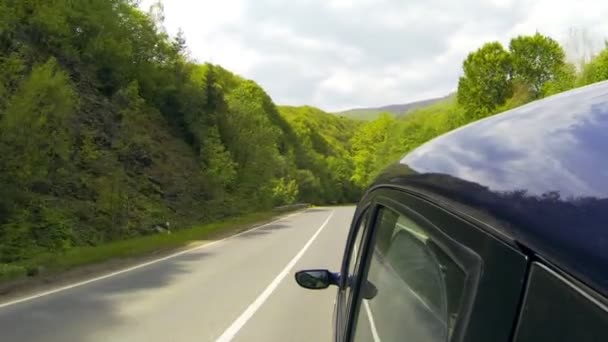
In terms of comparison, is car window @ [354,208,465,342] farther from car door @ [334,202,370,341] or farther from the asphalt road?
the asphalt road

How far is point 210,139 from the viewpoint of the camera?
2025 inches

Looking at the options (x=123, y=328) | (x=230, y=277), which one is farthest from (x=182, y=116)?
(x=123, y=328)

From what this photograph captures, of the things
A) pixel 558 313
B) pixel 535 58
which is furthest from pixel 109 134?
pixel 558 313

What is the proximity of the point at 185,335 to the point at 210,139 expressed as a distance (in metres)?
43.9

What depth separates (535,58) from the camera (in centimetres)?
5531

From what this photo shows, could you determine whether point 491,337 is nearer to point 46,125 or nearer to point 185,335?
point 185,335

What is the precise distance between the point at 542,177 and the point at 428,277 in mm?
610

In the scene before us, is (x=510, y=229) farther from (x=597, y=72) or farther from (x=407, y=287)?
(x=597, y=72)

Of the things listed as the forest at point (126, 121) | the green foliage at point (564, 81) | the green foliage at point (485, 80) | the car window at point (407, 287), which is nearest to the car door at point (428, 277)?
the car window at point (407, 287)

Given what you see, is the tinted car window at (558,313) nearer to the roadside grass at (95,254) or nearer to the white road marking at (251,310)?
the white road marking at (251,310)

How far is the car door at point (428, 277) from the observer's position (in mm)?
1108

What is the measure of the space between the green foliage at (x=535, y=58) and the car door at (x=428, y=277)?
53.3 metres

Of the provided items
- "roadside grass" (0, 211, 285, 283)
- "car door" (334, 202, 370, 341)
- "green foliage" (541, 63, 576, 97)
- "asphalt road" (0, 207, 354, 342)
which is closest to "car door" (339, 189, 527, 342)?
"car door" (334, 202, 370, 341)

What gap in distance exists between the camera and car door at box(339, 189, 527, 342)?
1108mm
